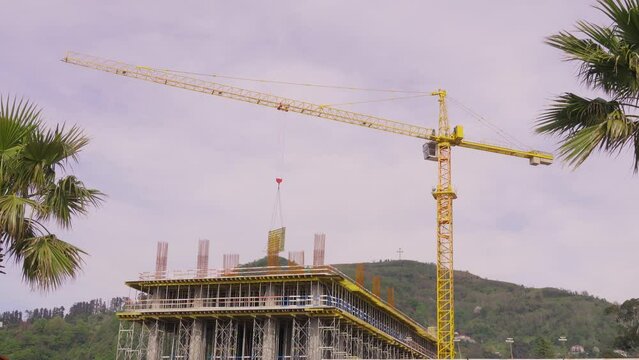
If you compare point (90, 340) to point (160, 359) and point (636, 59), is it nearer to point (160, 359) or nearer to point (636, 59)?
point (160, 359)

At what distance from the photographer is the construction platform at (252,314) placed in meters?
65.4

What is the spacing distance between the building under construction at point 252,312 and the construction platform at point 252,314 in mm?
85

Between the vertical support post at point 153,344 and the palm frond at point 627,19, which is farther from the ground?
the palm frond at point 627,19

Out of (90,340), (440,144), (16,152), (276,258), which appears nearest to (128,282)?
(276,258)

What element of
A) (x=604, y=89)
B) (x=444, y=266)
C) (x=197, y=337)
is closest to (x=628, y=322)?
(x=444, y=266)

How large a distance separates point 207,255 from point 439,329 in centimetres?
3709

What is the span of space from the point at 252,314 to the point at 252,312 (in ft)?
0.57

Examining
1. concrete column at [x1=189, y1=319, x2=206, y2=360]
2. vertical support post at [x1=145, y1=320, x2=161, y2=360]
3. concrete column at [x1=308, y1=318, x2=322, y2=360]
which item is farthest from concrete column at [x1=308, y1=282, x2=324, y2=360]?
vertical support post at [x1=145, y1=320, x2=161, y2=360]

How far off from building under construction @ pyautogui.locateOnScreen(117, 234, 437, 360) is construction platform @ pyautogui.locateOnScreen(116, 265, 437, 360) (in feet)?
0.28

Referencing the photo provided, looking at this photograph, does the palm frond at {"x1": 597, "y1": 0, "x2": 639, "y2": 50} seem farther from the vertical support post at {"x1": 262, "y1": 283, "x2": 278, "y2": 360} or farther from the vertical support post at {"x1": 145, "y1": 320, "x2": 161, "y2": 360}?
the vertical support post at {"x1": 145, "y1": 320, "x2": 161, "y2": 360}

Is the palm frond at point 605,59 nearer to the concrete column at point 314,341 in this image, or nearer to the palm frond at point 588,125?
the palm frond at point 588,125

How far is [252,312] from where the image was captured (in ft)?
217

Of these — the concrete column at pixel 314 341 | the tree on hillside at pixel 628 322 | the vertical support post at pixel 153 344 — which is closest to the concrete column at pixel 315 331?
the concrete column at pixel 314 341

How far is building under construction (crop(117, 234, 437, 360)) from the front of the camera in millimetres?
65438
